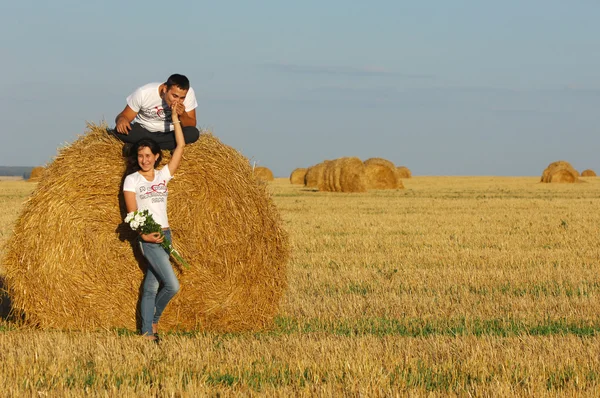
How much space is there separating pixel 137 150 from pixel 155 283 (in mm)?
1373

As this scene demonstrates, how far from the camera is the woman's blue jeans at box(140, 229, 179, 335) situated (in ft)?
25.8

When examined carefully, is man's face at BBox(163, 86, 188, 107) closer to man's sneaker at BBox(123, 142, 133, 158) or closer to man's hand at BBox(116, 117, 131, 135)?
man's hand at BBox(116, 117, 131, 135)

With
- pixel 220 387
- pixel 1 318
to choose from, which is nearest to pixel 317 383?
pixel 220 387

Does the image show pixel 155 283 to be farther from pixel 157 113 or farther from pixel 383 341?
pixel 383 341

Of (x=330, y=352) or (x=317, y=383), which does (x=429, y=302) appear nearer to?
(x=330, y=352)

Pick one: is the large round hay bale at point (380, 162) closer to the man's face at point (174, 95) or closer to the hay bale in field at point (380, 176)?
the hay bale in field at point (380, 176)

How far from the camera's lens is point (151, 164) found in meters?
7.79

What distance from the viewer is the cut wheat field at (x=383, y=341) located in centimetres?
585

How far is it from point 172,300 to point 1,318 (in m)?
2.14

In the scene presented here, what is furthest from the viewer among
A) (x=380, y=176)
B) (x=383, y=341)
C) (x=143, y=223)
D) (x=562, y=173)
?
(x=562, y=173)

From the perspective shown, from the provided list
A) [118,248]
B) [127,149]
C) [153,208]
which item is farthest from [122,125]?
[118,248]

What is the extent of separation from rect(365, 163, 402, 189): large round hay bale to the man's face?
34217 millimetres

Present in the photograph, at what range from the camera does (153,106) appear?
26.4ft

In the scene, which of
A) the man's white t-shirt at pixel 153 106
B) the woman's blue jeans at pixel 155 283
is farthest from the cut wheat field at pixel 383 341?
the man's white t-shirt at pixel 153 106
